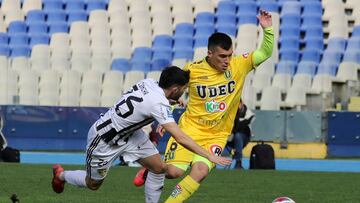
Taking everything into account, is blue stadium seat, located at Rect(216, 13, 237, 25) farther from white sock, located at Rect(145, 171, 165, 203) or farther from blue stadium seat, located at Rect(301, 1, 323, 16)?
white sock, located at Rect(145, 171, 165, 203)

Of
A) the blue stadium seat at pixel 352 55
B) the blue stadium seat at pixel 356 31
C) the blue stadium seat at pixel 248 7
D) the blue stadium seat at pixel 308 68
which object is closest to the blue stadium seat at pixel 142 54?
the blue stadium seat at pixel 248 7

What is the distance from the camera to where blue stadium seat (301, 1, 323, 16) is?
86.2 feet

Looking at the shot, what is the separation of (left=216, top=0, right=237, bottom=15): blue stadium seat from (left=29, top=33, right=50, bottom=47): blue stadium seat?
16.6 ft

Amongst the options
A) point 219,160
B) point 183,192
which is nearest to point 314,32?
point 183,192


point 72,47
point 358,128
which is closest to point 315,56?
point 358,128

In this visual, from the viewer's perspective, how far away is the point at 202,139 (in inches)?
400

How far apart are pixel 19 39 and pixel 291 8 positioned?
7.95m

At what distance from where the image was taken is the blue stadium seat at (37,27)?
90.6ft

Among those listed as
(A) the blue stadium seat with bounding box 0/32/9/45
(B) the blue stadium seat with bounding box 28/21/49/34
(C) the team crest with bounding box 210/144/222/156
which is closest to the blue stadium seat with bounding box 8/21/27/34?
(B) the blue stadium seat with bounding box 28/21/49/34

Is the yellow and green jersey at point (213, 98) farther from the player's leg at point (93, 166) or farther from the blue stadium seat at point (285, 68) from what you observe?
the blue stadium seat at point (285, 68)

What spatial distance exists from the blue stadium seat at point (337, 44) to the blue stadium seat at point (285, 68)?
3.97ft

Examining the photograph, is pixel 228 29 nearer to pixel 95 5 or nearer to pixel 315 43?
pixel 315 43

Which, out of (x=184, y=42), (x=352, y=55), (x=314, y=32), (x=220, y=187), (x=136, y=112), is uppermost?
(x=136, y=112)

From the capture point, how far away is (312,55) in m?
25.3
